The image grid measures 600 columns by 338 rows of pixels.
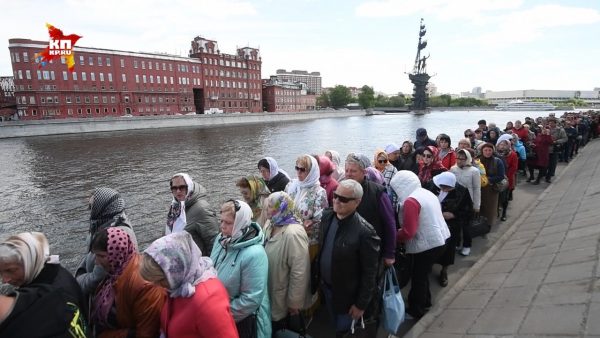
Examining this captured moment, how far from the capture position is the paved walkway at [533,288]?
8.81ft

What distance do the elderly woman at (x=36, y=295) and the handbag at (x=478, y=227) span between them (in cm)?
527

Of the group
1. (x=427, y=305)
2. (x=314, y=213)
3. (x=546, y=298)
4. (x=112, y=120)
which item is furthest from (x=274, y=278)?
(x=112, y=120)

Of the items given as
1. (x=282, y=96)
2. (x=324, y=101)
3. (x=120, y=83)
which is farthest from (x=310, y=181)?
(x=324, y=101)

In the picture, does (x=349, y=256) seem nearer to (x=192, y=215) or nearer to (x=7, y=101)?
(x=192, y=215)

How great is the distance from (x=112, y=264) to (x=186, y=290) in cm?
78

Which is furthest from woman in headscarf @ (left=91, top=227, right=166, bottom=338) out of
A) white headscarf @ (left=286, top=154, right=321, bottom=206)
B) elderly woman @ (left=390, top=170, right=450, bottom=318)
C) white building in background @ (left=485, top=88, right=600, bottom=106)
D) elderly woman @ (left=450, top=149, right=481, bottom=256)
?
white building in background @ (left=485, top=88, right=600, bottom=106)

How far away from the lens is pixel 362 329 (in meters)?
2.89

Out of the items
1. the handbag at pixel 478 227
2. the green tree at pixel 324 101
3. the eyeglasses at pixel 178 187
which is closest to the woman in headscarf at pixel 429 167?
the handbag at pixel 478 227

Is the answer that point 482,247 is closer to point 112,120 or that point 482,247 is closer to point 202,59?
point 112,120

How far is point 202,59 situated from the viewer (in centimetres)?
6981

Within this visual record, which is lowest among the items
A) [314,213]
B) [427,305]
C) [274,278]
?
[427,305]

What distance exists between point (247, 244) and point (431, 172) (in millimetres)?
3840

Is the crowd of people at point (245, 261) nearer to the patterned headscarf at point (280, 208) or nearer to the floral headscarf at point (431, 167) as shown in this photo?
the patterned headscarf at point (280, 208)

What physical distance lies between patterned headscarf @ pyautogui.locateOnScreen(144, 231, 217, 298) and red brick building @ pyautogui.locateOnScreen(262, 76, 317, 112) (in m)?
87.7
